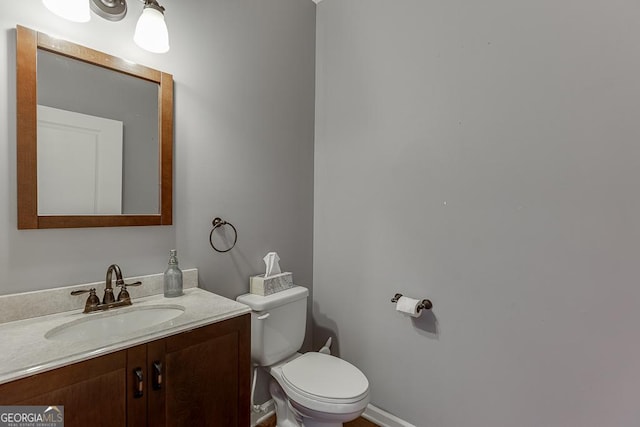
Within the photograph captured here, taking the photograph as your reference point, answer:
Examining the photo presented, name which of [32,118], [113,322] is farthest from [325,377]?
[32,118]

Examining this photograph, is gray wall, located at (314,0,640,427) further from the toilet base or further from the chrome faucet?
the chrome faucet

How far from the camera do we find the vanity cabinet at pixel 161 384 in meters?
0.80

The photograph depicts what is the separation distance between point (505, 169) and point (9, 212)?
1940 millimetres

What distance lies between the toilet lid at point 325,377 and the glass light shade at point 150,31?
1.59 meters

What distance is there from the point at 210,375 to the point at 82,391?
38cm

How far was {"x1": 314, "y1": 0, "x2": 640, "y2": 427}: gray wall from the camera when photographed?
1.18m

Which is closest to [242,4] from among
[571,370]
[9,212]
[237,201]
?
[237,201]

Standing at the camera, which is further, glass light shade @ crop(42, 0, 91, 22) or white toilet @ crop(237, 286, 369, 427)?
white toilet @ crop(237, 286, 369, 427)

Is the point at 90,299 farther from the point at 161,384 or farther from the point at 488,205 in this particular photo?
the point at 488,205

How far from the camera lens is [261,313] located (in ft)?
5.06

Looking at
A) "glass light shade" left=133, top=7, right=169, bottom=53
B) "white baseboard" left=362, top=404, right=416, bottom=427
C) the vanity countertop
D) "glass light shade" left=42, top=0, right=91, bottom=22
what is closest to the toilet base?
"white baseboard" left=362, top=404, right=416, bottom=427

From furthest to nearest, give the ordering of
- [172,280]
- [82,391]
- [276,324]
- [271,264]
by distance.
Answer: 1. [271,264]
2. [276,324]
3. [172,280]
4. [82,391]

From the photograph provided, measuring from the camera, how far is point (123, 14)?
1206 mm

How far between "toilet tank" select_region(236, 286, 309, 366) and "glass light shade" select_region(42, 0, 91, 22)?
133 centimetres
